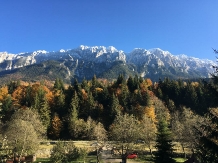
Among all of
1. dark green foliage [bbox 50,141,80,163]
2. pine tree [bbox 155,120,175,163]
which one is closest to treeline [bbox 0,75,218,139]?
dark green foliage [bbox 50,141,80,163]

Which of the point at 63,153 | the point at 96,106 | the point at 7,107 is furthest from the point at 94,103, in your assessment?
the point at 63,153

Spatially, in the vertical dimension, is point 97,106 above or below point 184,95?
below

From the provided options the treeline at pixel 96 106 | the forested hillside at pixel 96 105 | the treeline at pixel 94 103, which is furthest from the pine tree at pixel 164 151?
the treeline at pixel 94 103

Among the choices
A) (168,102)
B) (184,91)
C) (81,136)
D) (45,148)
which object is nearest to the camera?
(45,148)

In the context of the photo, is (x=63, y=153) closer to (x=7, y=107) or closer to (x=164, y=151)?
(x=164, y=151)

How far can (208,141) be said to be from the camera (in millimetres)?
16922

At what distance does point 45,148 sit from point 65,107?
3440 cm

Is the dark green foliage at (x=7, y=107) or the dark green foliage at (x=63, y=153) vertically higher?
the dark green foliage at (x=7, y=107)

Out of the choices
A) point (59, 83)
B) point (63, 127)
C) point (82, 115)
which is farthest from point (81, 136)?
point (59, 83)

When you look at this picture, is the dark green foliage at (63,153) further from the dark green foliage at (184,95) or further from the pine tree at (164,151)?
the dark green foliage at (184,95)

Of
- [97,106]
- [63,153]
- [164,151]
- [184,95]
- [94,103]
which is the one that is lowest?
[63,153]

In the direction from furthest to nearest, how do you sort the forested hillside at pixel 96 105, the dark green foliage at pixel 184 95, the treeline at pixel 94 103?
the dark green foliage at pixel 184 95 < the treeline at pixel 94 103 < the forested hillside at pixel 96 105

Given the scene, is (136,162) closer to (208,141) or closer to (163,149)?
(163,149)

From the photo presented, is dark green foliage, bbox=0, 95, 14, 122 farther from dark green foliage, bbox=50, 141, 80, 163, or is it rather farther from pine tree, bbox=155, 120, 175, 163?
pine tree, bbox=155, 120, 175, 163
